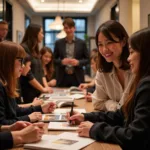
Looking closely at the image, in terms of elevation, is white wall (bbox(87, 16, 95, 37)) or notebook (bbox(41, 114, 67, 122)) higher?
white wall (bbox(87, 16, 95, 37))

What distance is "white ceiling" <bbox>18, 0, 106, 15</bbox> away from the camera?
842cm

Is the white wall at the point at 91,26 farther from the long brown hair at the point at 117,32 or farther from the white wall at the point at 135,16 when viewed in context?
the long brown hair at the point at 117,32

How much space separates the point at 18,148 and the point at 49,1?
774cm

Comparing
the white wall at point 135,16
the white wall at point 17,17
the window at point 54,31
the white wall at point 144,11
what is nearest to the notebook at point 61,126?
the white wall at point 144,11

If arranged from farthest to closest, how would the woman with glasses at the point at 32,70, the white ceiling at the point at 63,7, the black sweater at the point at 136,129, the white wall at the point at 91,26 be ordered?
the white wall at the point at 91,26
the white ceiling at the point at 63,7
the woman with glasses at the point at 32,70
the black sweater at the point at 136,129

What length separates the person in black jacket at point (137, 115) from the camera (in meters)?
1.13

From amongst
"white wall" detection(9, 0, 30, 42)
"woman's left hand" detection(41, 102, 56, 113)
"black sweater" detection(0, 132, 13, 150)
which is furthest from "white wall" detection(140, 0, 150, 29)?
"black sweater" detection(0, 132, 13, 150)

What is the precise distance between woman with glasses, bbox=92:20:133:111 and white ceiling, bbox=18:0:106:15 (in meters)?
6.45

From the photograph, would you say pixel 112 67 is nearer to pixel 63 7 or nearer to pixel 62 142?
pixel 62 142

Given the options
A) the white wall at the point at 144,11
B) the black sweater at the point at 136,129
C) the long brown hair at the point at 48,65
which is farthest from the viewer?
the white wall at the point at 144,11

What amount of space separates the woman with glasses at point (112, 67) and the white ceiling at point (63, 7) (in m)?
6.45

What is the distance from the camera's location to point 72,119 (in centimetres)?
156

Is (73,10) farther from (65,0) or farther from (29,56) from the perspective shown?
(29,56)

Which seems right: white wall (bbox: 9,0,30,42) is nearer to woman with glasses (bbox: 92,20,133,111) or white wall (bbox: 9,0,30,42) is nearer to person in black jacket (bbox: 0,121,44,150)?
woman with glasses (bbox: 92,20,133,111)
